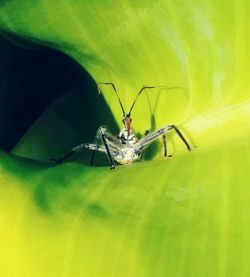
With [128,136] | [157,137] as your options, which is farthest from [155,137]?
[128,136]

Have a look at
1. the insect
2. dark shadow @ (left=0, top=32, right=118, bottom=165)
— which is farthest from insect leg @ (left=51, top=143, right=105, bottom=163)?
dark shadow @ (left=0, top=32, right=118, bottom=165)

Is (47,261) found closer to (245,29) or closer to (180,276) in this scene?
(180,276)

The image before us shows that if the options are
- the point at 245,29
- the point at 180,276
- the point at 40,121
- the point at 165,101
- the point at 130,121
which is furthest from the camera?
the point at 40,121

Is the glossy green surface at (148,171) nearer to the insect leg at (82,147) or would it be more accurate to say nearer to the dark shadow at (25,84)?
the insect leg at (82,147)

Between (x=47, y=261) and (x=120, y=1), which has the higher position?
(x=120, y=1)

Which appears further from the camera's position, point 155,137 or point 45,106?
point 45,106

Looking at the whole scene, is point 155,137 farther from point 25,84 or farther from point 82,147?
point 25,84

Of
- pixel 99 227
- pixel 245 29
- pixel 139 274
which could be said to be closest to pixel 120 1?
pixel 245 29

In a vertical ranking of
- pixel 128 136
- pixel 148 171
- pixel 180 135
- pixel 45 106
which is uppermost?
pixel 45 106

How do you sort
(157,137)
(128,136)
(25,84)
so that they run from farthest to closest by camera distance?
(25,84)
(128,136)
(157,137)
